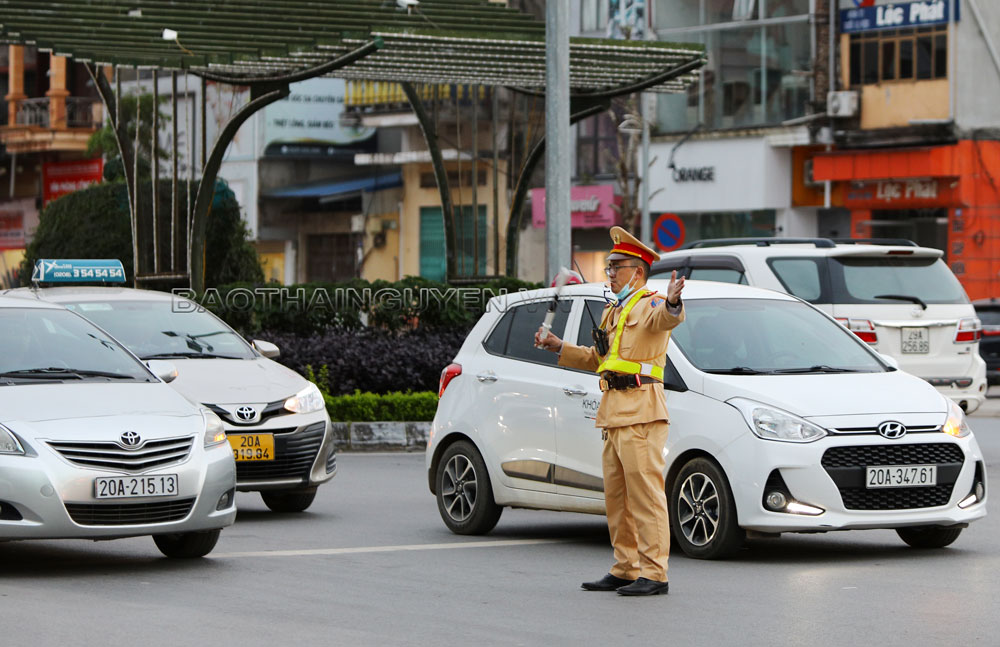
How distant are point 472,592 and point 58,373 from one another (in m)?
2.73

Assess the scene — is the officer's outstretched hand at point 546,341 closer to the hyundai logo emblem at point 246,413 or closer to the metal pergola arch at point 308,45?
the hyundai logo emblem at point 246,413

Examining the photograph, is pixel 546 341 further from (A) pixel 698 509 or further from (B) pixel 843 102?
(B) pixel 843 102

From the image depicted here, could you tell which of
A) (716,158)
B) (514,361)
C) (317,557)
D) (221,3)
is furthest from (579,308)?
(716,158)

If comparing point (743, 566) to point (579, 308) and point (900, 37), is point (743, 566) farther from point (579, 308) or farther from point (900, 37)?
point (900, 37)

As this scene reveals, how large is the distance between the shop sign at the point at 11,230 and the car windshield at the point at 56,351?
4717cm

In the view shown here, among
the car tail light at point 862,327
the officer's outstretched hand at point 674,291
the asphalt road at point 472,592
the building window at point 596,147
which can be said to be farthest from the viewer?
the building window at point 596,147

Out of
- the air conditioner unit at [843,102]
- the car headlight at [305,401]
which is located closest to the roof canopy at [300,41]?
the car headlight at [305,401]

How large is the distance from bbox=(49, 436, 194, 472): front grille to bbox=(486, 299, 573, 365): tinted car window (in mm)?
2663

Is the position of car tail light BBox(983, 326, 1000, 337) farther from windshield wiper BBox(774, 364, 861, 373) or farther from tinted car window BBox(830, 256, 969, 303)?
windshield wiper BBox(774, 364, 861, 373)

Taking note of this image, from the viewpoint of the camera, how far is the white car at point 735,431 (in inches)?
372

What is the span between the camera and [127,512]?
9.05m

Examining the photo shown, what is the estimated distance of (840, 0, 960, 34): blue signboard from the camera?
37062 millimetres

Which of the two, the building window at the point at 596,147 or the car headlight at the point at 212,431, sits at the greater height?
the building window at the point at 596,147

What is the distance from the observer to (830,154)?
131ft
